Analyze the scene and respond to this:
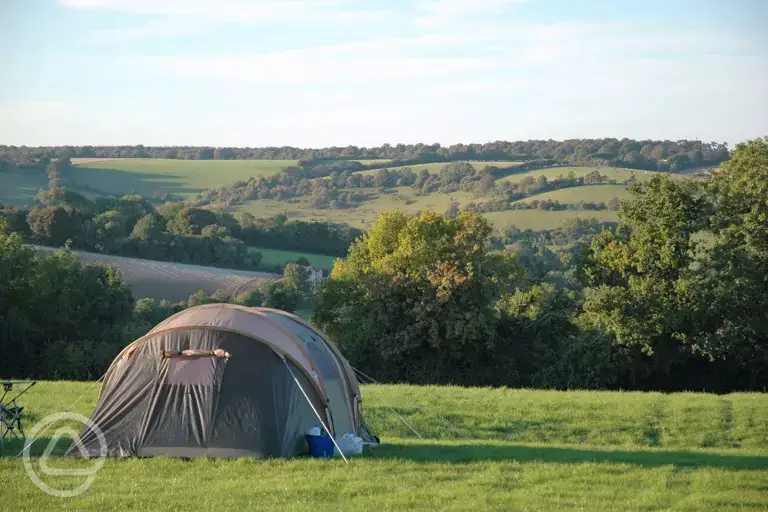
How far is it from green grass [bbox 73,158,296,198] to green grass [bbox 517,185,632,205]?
5869 centimetres

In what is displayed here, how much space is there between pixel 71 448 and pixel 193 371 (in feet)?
8.73

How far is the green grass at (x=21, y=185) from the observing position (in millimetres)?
110625

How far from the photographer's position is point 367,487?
1416 cm

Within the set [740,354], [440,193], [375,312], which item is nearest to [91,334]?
[375,312]

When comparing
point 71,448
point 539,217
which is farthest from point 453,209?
point 71,448

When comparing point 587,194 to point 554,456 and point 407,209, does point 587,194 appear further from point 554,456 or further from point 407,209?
point 554,456

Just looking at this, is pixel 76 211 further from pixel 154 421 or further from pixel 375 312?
pixel 154 421

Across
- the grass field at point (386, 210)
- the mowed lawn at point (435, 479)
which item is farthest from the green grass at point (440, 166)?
the mowed lawn at point (435, 479)

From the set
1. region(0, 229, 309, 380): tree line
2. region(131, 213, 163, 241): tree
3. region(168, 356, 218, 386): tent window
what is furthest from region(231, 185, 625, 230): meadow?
region(168, 356, 218, 386): tent window

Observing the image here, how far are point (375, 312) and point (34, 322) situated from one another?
17.7 metres

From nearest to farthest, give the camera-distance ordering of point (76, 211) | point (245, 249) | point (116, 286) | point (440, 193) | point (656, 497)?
point (656, 497)
point (116, 286)
point (76, 211)
point (245, 249)
point (440, 193)

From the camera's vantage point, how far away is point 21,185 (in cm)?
12031

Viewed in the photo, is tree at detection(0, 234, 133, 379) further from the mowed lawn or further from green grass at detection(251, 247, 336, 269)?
green grass at detection(251, 247, 336, 269)

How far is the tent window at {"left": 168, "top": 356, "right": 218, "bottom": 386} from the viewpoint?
1700 cm
